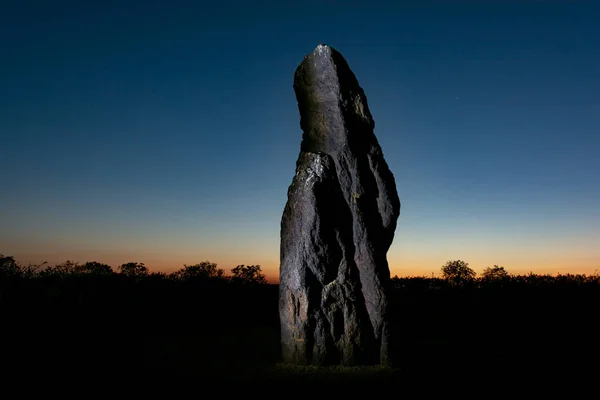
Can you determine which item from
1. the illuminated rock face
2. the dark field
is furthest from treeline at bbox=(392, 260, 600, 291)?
the illuminated rock face

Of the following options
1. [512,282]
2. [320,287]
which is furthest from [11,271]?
[512,282]

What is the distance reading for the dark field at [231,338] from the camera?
8227mm

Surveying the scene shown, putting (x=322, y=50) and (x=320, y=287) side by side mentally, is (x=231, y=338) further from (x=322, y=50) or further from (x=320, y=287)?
(x=322, y=50)

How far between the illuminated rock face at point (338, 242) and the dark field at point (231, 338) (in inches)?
18.1

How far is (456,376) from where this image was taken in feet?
28.4

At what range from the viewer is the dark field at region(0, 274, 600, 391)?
27.0ft

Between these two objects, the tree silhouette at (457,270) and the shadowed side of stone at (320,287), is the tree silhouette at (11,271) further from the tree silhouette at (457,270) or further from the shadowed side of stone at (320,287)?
the tree silhouette at (457,270)

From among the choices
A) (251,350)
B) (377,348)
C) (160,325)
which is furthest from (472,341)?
(160,325)

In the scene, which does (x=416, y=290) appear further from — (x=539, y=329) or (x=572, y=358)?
(x=572, y=358)

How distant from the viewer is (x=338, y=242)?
9.05 meters

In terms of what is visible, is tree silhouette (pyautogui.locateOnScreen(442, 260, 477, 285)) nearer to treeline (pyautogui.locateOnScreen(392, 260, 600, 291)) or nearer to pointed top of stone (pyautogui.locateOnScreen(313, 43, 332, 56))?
treeline (pyautogui.locateOnScreen(392, 260, 600, 291))

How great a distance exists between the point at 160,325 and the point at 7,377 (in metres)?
5.76

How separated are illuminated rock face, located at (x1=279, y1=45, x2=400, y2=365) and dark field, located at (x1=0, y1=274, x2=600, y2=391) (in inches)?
18.1

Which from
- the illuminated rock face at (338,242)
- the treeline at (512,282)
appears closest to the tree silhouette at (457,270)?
the treeline at (512,282)
